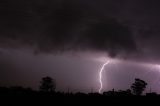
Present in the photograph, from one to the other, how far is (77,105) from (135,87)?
7893 cm

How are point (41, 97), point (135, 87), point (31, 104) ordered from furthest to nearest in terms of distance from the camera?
point (135, 87)
point (41, 97)
point (31, 104)

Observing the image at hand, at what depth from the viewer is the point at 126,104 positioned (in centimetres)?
4444

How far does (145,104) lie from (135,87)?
243 feet

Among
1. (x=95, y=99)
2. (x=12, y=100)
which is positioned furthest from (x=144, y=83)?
(x=12, y=100)

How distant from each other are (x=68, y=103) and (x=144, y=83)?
80.3 m

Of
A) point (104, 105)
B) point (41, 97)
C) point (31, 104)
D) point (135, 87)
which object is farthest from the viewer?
point (135, 87)

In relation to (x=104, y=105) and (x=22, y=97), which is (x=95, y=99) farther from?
(x=22, y=97)

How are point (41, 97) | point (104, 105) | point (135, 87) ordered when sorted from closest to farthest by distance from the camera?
point (104, 105), point (41, 97), point (135, 87)

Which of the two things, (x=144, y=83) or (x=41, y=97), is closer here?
(x=41, y=97)

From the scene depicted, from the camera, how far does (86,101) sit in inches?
1786

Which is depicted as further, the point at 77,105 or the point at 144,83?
the point at 144,83

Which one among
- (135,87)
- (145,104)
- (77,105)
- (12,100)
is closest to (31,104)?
(12,100)

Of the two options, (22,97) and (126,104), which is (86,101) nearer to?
(126,104)

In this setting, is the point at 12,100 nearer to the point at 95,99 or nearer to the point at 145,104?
the point at 95,99
